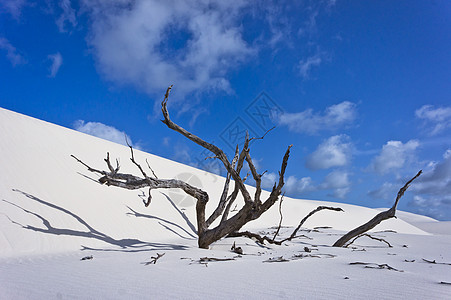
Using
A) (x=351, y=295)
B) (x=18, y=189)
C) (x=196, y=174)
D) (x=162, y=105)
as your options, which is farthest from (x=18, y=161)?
(x=196, y=174)

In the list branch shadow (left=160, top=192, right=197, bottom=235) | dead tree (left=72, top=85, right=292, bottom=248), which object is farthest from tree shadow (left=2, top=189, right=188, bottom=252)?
branch shadow (left=160, top=192, right=197, bottom=235)

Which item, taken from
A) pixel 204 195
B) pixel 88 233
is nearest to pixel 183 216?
pixel 88 233

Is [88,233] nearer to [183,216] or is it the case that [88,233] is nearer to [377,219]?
[183,216]

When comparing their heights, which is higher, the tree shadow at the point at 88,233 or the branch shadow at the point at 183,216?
the branch shadow at the point at 183,216

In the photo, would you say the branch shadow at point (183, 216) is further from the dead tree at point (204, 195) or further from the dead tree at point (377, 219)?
the dead tree at point (377, 219)

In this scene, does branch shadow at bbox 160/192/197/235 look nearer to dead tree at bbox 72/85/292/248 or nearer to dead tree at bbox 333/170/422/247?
dead tree at bbox 72/85/292/248

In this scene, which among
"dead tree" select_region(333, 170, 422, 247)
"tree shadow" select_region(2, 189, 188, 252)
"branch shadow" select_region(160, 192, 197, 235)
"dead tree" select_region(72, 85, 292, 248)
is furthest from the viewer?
"branch shadow" select_region(160, 192, 197, 235)

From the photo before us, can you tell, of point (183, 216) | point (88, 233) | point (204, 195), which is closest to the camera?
point (204, 195)

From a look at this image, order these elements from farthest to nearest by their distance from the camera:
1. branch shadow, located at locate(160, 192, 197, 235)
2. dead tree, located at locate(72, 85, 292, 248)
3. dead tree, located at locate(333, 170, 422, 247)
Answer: branch shadow, located at locate(160, 192, 197, 235) < dead tree, located at locate(333, 170, 422, 247) < dead tree, located at locate(72, 85, 292, 248)

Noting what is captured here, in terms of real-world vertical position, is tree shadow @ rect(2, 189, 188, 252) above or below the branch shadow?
below

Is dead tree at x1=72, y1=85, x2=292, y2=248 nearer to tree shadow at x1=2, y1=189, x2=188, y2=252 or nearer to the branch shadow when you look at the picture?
tree shadow at x1=2, y1=189, x2=188, y2=252

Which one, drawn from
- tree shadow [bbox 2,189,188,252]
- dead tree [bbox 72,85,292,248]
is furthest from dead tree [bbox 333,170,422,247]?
tree shadow [bbox 2,189,188,252]

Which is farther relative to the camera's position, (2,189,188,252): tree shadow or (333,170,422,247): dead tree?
(333,170,422,247): dead tree

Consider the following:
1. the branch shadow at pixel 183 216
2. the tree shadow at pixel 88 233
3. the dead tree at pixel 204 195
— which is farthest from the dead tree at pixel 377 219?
the branch shadow at pixel 183 216
